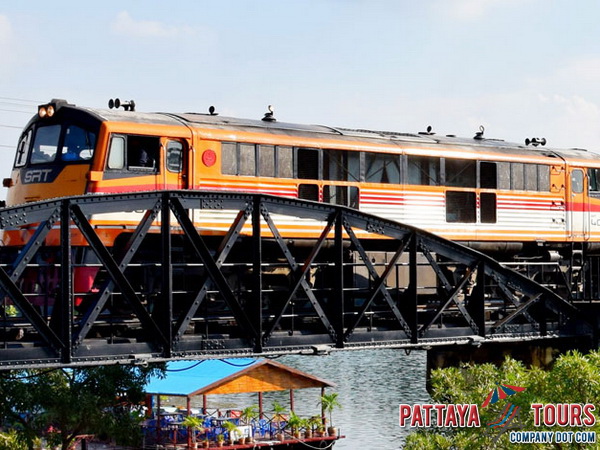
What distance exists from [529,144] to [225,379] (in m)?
18.5

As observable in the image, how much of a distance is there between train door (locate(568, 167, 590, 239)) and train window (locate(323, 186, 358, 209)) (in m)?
8.68

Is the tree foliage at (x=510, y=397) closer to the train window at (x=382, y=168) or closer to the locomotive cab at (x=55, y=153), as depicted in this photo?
the train window at (x=382, y=168)

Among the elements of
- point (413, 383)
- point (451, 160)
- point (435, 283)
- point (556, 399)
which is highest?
point (451, 160)

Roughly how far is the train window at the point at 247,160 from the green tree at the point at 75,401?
40.9 feet

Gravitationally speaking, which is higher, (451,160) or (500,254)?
(451,160)

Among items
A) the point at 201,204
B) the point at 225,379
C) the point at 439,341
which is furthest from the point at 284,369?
the point at 201,204

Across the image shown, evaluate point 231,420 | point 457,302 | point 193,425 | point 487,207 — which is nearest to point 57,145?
point 457,302

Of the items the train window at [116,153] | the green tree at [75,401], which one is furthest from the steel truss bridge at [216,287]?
the green tree at [75,401]

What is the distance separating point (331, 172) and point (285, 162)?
1.42m

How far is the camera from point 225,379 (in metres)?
46.8

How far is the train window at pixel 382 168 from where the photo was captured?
27859mm

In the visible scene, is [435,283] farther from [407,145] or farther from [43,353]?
[43,353]

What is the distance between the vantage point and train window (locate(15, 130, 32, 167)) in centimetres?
2536

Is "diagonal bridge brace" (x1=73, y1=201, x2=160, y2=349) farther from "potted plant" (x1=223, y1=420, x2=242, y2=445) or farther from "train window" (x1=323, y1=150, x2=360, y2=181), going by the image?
"potted plant" (x1=223, y1=420, x2=242, y2=445)
